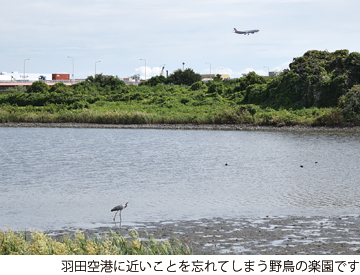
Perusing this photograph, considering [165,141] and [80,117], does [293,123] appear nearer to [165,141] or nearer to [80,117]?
[165,141]

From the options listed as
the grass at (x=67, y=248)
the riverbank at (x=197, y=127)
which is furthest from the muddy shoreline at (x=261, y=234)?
the riverbank at (x=197, y=127)

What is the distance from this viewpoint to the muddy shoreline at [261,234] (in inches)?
494

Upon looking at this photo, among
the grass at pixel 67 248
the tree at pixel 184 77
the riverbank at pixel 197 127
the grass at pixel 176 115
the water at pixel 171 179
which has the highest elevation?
the tree at pixel 184 77

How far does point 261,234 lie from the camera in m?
14.2

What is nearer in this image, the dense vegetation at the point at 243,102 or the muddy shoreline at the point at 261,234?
the muddy shoreline at the point at 261,234

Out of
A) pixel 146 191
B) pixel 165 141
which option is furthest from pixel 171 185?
pixel 165 141

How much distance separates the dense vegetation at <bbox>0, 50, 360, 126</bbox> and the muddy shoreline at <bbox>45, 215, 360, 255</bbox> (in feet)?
147

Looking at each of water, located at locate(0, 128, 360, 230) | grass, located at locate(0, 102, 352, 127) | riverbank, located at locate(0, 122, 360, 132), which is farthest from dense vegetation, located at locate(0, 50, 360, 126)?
water, located at locate(0, 128, 360, 230)

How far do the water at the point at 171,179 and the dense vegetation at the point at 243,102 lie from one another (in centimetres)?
1312

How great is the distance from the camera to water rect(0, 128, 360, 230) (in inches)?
694

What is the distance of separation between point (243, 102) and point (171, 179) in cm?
5150

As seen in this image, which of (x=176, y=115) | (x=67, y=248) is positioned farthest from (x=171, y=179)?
(x=176, y=115)

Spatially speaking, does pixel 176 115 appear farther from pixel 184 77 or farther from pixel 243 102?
pixel 184 77

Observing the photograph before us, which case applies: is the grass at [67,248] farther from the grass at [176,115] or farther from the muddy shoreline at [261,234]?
the grass at [176,115]
